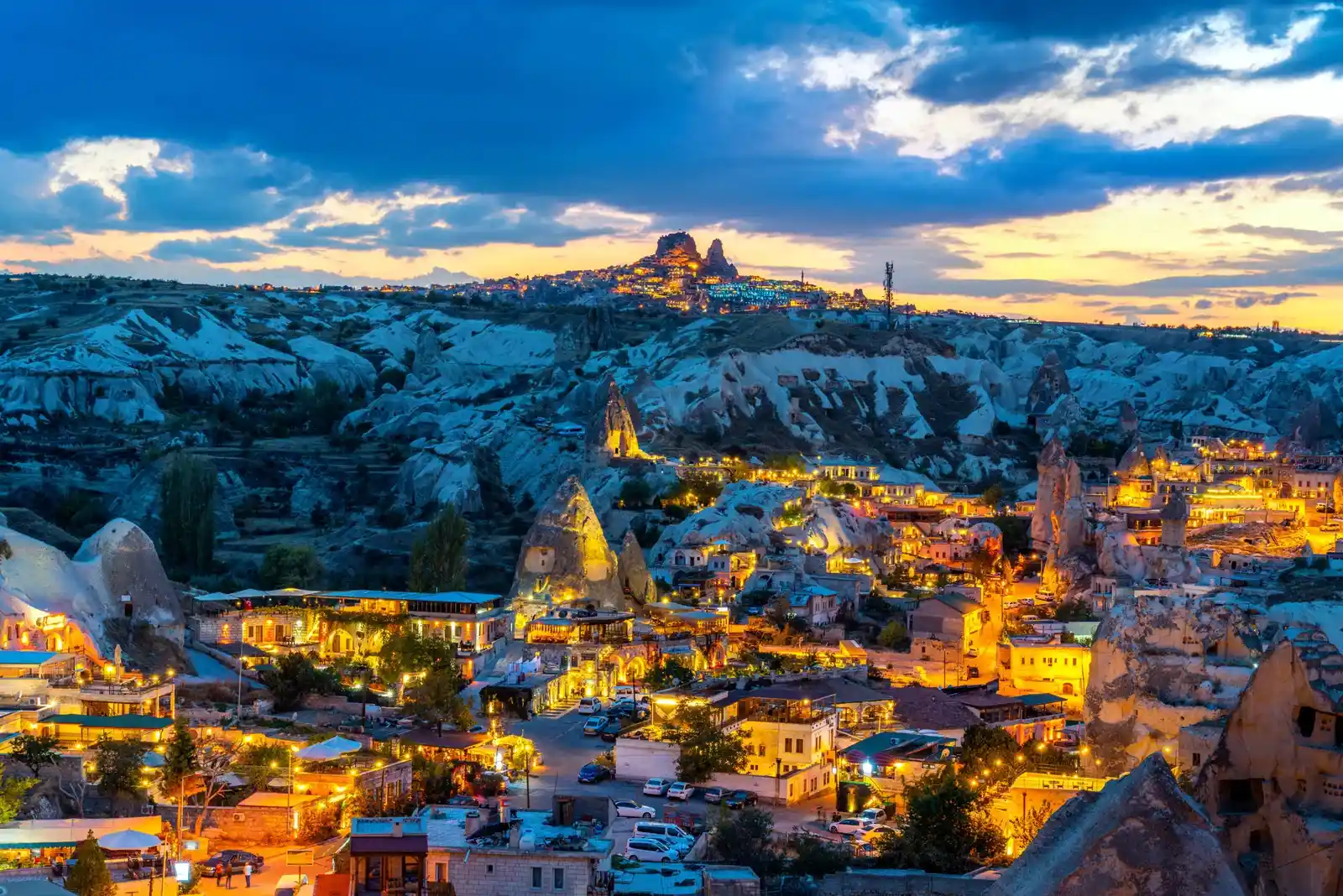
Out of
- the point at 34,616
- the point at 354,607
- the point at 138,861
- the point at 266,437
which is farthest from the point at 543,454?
the point at 138,861

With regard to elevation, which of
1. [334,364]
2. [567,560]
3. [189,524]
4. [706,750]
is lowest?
[706,750]

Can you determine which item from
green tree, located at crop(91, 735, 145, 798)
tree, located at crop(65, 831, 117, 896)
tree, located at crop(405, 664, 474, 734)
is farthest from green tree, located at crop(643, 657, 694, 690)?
tree, located at crop(65, 831, 117, 896)

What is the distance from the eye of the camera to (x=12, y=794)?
70.1ft

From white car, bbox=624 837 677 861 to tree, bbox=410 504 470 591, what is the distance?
32.5 m

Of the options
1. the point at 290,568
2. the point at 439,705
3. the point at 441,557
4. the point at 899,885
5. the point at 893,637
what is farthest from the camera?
the point at 290,568

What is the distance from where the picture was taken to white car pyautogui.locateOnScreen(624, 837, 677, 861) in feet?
69.5

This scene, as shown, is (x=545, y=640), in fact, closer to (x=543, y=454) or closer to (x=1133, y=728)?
(x=1133, y=728)

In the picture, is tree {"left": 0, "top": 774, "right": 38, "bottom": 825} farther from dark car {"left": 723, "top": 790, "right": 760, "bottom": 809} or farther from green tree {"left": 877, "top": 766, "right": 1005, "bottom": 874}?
green tree {"left": 877, "top": 766, "right": 1005, "bottom": 874}

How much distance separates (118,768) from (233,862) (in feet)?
10.9

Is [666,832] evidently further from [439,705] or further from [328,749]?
[439,705]

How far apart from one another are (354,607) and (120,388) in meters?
65.6

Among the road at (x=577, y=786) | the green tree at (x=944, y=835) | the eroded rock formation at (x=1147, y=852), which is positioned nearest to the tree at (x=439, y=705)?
the road at (x=577, y=786)

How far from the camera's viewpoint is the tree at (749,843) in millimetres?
20781

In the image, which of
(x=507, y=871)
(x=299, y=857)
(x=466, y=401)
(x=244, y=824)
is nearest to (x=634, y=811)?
(x=299, y=857)
